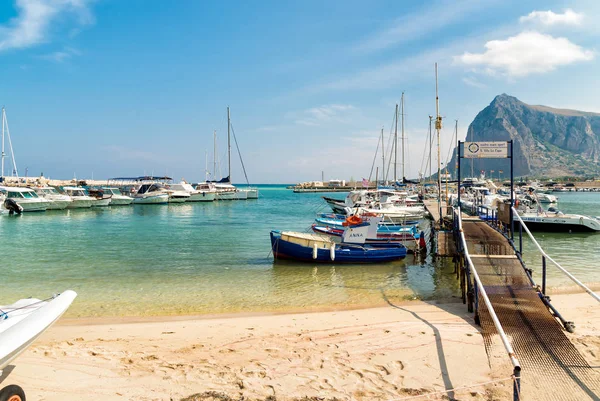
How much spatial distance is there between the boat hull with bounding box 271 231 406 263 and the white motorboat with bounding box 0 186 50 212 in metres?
43.0

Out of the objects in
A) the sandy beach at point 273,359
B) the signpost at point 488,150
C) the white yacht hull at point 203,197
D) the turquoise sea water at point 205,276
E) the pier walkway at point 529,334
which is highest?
the signpost at point 488,150

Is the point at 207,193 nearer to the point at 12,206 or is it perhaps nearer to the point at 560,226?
the point at 12,206

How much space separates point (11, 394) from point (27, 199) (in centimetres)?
5193

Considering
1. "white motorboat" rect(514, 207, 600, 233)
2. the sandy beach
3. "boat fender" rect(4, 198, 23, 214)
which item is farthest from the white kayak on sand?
"boat fender" rect(4, 198, 23, 214)

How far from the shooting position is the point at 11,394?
195 inches

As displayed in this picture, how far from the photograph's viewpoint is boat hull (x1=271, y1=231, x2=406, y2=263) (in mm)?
17812

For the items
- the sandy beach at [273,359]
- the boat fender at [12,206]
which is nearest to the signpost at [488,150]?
the sandy beach at [273,359]

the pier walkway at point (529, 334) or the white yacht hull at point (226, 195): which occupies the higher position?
the white yacht hull at point (226, 195)

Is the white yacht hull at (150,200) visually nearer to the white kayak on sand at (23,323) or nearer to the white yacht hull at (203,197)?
the white yacht hull at (203,197)

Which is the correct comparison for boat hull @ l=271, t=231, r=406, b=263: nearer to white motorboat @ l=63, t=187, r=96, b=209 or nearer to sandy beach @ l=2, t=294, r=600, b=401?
sandy beach @ l=2, t=294, r=600, b=401

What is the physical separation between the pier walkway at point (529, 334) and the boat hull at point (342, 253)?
576 centimetres

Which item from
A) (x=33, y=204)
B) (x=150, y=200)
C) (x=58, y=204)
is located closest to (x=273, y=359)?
(x=33, y=204)

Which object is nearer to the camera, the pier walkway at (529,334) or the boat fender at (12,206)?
the pier walkway at (529,334)

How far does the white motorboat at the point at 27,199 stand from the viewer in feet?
154
